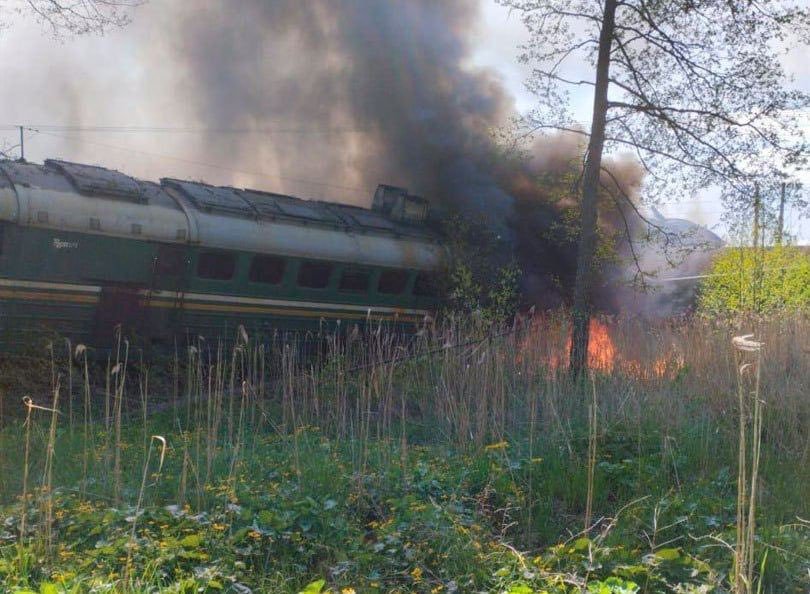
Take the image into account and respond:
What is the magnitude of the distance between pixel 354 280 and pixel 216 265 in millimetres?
2648

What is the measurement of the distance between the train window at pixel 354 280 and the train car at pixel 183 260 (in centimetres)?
2

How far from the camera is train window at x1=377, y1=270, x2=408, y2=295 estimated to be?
15.3m

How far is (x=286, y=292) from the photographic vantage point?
46.5 feet

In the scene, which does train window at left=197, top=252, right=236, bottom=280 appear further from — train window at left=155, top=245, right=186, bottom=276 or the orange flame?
the orange flame

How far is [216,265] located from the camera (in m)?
13.4

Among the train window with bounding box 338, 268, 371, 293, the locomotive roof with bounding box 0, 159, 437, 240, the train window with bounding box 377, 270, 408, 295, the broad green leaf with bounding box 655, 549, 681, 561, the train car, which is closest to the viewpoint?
the broad green leaf with bounding box 655, 549, 681, 561

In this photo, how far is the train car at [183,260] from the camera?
1162cm

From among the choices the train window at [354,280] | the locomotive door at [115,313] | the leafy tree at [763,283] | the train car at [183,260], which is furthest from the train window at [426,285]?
the locomotive door at [115,313]

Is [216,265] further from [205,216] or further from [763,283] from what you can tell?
[763,283]

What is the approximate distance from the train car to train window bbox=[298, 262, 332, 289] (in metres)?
0.02

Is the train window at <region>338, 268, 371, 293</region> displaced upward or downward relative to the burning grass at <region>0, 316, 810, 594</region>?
upward

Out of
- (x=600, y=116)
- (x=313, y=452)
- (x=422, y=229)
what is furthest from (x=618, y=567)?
(x=422, y=229)

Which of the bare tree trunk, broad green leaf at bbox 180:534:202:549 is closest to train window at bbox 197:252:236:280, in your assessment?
the bare tree trunk

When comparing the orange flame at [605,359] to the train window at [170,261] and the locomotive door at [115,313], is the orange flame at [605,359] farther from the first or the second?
the locomotive door at [115,313]
